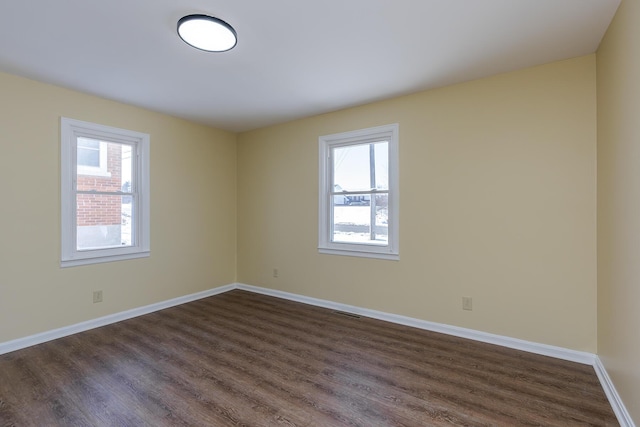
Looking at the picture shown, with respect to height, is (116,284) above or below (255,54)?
below

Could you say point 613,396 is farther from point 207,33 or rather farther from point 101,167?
point 101,167

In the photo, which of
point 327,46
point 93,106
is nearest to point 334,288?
point 327,46

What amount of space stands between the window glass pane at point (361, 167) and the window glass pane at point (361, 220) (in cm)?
15

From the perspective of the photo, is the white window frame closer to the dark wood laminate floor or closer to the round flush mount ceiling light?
the dark wood laminate floor

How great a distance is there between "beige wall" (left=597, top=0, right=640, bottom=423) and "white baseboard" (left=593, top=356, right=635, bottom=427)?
0.05 metres

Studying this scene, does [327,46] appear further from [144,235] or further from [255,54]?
[144,235]

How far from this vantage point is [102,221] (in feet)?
11.4

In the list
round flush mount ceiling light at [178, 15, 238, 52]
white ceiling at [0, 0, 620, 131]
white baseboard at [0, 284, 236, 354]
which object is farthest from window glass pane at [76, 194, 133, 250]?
round flush mount ceiling light at [178, 15, 238, 52]

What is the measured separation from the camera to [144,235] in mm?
3795

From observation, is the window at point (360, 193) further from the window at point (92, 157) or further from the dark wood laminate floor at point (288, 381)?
the window at point (92, 157)

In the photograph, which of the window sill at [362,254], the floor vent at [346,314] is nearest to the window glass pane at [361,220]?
the window sill at [362,254]

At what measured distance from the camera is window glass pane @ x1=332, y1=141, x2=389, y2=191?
3.64 metres

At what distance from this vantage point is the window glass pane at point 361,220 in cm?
364

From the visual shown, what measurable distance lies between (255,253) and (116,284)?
6.00 feet
